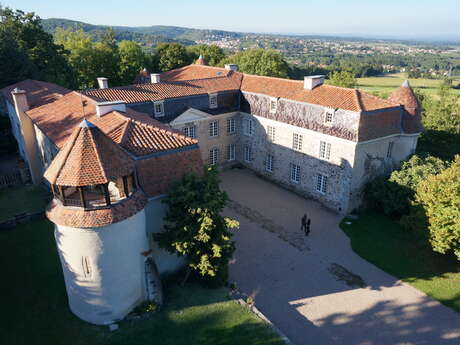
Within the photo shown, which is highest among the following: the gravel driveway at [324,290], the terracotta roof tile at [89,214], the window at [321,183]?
the terracotta roof tile at [89,214]

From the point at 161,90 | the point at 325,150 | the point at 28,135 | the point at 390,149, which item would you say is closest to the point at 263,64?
the point at 161,90

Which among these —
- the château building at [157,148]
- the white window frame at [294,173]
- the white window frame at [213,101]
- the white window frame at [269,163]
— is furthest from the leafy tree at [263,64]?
the white window frame at [294,173]

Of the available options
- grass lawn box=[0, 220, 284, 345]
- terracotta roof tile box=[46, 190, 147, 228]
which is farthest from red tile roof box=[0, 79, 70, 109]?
terracotta roof tile box=[46, 190, 147, 228]

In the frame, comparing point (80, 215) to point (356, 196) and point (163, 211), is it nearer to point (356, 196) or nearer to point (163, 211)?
point (163, 211)

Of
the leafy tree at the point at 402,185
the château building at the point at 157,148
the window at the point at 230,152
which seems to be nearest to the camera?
the château building at the point at 157,148

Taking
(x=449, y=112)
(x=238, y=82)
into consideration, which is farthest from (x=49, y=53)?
(x=449, y=112)

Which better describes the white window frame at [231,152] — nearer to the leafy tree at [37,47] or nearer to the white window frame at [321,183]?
the white window frame at [321,183]
